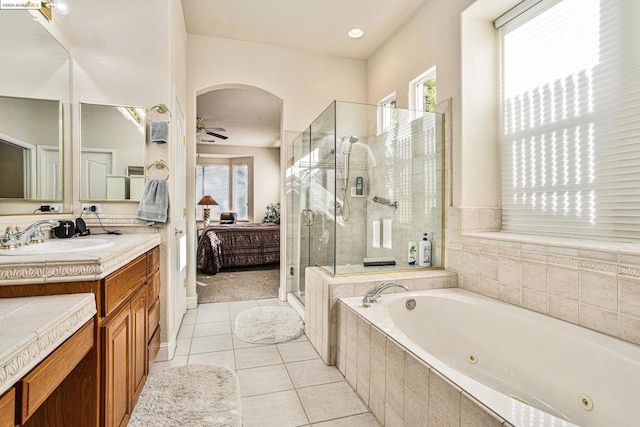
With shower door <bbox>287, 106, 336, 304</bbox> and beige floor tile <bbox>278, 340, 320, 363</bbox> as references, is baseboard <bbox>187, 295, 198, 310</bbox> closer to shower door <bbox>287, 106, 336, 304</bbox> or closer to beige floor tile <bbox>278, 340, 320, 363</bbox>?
shower door <bbox>287, 106, 336, 304</bbox>

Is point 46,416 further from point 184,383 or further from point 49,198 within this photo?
point 49,198

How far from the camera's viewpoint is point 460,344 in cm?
204

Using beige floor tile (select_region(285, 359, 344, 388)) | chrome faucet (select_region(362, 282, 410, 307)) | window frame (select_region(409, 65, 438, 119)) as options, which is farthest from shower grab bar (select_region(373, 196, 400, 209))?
beige floor tile (select_region(285, 359, 344, 388))

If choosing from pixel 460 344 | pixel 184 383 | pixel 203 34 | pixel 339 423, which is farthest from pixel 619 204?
pixel 203 34

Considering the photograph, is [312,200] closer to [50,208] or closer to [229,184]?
[50,208]

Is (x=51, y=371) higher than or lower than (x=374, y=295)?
higher

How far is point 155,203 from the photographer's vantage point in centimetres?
229

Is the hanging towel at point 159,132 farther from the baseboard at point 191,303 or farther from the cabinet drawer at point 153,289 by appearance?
the baseboard at point 191,303

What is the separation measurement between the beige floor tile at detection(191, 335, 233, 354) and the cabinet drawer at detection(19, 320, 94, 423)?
151 centimetres

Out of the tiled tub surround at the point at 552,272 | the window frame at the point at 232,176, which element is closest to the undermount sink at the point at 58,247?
the tiled tub surround at the point at 552,272

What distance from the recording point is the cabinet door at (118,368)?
1.26 metres

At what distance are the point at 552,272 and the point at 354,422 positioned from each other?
1.39 metres

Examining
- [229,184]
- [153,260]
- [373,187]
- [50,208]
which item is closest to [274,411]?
[153,260]

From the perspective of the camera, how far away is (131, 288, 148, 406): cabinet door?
1654 millimetres
